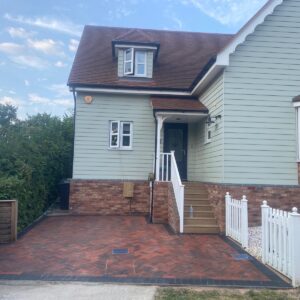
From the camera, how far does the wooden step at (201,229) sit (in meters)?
8.96

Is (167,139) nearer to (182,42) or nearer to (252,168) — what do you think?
(252,168)

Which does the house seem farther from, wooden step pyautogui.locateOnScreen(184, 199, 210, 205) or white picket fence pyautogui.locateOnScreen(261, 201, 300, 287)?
white picket fence pyautogui.locateOnScreen(261, 201, 300, 287)

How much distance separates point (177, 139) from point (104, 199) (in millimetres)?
4253

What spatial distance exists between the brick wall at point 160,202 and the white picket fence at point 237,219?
9.34 ft

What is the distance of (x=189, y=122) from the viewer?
13625mm

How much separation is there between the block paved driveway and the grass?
0.31 metres

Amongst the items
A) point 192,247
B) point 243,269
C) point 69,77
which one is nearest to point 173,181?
point 192,247

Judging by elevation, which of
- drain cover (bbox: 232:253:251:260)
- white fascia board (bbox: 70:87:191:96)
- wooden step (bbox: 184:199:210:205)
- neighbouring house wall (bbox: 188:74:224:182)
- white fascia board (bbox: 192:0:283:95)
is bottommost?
drain cover (bbox: 232:253:251:260)

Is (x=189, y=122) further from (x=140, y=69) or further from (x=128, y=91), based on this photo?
(x=140, y=69)

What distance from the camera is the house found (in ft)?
30.5

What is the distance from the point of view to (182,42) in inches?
687

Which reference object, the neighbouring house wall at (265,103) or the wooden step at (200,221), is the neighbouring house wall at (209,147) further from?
the wooden step at (200,221)

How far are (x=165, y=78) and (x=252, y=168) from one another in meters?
6.70

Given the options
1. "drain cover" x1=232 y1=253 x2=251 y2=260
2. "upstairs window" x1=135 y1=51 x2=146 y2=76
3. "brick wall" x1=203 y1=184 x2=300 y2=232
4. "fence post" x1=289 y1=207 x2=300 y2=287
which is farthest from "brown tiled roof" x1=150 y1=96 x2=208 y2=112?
"fence post" x1=289 y1=207 x2=300 y2=287
